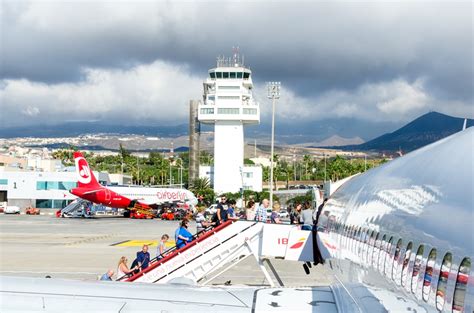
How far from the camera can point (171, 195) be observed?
243 ft

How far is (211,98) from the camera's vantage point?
102 meters

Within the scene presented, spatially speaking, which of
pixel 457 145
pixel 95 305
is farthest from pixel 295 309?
pixel 457 145

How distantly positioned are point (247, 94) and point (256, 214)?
267 ft

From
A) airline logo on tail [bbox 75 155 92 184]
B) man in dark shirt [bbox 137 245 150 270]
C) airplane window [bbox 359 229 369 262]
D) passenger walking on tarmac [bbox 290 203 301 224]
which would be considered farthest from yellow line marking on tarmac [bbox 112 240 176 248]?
airline logo on tail [bbox 75 155 92 184]

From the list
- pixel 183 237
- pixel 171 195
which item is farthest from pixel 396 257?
pixel 171 195

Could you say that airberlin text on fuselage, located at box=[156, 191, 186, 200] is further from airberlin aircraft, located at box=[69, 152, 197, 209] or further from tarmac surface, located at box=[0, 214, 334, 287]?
tarmac surface, located at box=[0, 214, 334, 287]

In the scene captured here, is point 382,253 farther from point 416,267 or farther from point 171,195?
point 171,195

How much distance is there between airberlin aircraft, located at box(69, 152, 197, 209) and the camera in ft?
219

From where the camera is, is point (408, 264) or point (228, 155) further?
point (228, 155)

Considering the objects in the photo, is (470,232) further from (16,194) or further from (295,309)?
(16,194)

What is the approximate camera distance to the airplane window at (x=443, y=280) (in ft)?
12.1

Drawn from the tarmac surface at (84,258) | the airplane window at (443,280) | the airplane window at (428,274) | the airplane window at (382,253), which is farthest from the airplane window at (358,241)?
the tarmac surface at (84,258)

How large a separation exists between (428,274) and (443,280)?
337 millimetres

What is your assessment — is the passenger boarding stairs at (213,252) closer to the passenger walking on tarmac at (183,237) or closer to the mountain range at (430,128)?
the passenger walking on tarmac at (183,237)
